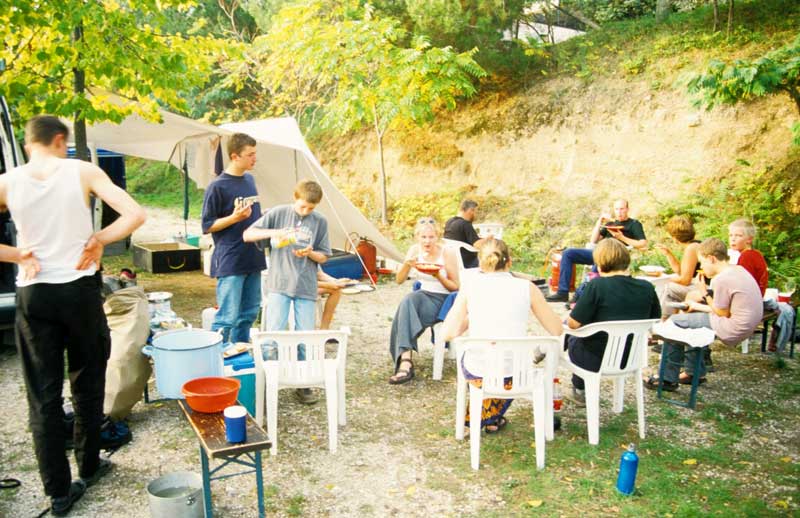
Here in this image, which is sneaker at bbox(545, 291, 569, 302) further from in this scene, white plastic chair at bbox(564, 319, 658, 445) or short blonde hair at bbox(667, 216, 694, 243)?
white plastic chair at bbox(564, 319, 658, 445)

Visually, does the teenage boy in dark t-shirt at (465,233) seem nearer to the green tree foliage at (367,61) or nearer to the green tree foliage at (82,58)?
the green tree foliage at (82,58)

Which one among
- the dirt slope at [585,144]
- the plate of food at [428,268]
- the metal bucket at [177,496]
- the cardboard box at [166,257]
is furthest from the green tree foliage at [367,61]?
the metal bucket at [177,496]

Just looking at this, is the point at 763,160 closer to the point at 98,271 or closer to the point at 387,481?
the point at 387,481

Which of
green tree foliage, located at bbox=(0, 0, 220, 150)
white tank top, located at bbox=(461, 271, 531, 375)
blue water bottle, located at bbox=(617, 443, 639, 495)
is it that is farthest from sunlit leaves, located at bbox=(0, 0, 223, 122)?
blue water bottle, located at bbox=(617, 443, 639, 495)

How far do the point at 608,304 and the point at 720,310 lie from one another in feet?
3.92

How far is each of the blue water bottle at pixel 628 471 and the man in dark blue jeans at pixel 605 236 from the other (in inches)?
158

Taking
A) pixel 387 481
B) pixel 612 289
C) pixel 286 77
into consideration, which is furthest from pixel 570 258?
pixel 286 77

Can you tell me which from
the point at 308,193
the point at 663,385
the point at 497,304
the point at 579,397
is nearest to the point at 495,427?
the point at 579,397

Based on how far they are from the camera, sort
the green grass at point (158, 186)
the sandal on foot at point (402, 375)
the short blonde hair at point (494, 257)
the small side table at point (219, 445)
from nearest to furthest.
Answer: the small side table at point (219, 445) < the short blonde hair at point (494, 257) < the sandal on foot at point (402, 375) < the green grass at point (158, 186)

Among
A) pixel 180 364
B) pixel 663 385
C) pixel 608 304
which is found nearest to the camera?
pixel 180 364

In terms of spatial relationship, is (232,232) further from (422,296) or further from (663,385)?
(663,385)

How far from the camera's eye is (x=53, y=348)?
9.61ft

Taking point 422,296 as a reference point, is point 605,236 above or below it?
above

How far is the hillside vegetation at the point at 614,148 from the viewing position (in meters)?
8.79
